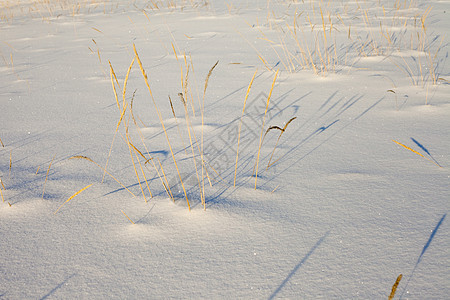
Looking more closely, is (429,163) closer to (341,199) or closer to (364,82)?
(341,199)

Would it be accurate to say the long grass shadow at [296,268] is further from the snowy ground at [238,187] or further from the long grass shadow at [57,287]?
the long grass shadow at [57,287]

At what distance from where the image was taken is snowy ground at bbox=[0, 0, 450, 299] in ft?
2.31

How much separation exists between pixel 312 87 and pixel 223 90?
18.9 inches

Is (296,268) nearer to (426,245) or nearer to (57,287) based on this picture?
(426,245)

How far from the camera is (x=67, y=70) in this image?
7.59ft

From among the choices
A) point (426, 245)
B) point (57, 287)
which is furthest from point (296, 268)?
point (57, 287)

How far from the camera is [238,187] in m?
1.01

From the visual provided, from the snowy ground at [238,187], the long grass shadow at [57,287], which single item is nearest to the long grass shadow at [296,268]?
the snowy ground at [238,187]

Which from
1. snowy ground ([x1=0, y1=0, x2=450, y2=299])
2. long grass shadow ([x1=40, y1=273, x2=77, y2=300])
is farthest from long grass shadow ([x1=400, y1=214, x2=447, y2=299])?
long grass shadow ([x1=40, y1=273, x2=77, y2=300])

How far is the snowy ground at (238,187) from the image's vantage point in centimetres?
71

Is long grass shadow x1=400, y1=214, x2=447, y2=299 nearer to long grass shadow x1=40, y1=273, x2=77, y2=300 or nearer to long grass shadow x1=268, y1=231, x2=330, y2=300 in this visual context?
long grass shadow x1=268, y1=231, x2=330, y2=300

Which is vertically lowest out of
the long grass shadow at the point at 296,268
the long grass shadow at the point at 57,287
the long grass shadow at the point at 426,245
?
the long grass shadow at the point at 426,245

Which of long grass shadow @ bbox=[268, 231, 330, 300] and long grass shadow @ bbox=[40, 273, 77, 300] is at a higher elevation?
long grass shadow @ bbox=[40, 273, 77, 300]

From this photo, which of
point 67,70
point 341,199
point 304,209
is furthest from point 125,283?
point 67,70
